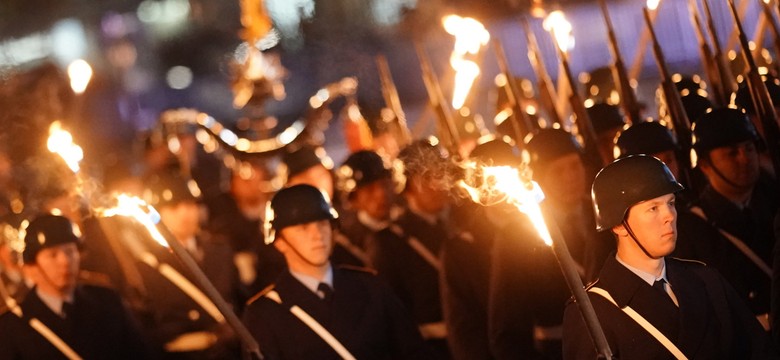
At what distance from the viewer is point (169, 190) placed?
1145cm

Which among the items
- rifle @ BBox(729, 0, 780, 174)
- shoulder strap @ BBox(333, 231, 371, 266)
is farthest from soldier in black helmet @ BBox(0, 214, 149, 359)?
rifle @ BBox(729, 0, 780, 174)

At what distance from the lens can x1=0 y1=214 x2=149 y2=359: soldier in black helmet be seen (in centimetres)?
854

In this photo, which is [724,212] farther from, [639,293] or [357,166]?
[357,166]

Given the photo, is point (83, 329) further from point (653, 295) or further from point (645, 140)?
point (653, 295)

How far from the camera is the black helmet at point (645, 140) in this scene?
7.86 metres

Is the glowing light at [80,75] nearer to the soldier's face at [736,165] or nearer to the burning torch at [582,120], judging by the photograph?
the burning torch at [582,120]

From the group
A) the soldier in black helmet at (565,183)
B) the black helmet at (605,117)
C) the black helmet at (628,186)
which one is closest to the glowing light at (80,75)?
the soldier in black helmet at (565,183)

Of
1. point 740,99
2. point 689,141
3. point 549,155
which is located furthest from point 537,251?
point 740,99

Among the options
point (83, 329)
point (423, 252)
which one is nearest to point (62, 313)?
point (83, 329)

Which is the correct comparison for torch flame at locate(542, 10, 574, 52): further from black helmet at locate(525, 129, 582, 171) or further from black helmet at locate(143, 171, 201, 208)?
black helmet at locate(143, 171, 201, 208)

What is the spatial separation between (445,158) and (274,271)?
5803 mm

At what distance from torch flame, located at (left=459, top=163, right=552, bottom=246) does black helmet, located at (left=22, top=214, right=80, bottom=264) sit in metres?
4.28

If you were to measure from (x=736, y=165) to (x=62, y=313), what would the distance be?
459 cm

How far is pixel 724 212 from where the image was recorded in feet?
24.8
